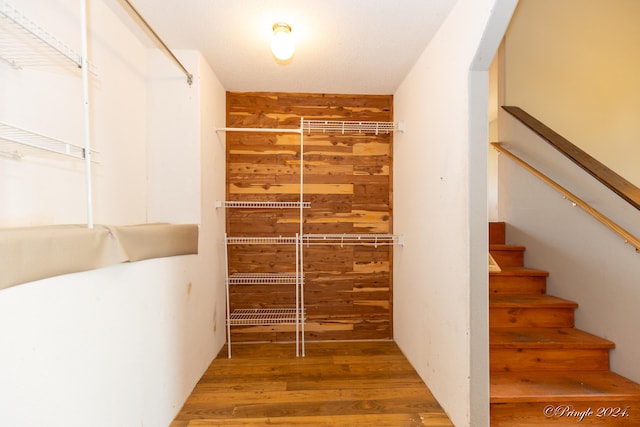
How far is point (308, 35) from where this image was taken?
5.90ft

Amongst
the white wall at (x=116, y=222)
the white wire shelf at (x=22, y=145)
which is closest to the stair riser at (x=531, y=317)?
the white wall at (x=116, y=222)

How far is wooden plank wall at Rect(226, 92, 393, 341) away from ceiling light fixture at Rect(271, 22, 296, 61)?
0.93m

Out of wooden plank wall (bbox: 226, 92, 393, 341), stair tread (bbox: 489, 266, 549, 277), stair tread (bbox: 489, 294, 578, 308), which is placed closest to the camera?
stair tread (bbox: 489, 294, 578, 308)

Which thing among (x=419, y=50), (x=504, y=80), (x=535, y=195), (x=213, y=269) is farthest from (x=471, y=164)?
(x=213, y=269)

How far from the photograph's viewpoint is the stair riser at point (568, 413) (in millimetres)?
1462

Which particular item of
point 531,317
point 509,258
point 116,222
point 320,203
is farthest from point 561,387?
point 116,222

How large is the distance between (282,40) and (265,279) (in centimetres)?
186

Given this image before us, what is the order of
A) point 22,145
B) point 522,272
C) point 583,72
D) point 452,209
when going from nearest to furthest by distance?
point 22,145 < point 452,209 < point 522,272 < point 583,72

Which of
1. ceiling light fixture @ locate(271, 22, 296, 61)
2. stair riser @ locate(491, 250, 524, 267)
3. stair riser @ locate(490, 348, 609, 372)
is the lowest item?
stair riser @ locate(490, 348, 609, 372)

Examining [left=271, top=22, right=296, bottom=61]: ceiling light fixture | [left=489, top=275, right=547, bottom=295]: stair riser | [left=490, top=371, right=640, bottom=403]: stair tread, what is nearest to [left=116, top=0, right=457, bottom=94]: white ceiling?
[left=271, top=22, right=296, bottom=61]: ceiling light fixture

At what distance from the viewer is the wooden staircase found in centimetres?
146

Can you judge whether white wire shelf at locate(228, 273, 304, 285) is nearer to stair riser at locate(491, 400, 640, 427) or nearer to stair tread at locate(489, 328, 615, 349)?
stair tread at locate(489, 328, 615, 349)

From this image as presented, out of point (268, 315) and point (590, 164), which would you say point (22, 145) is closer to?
point (268, 315)

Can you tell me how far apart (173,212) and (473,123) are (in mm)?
1886
